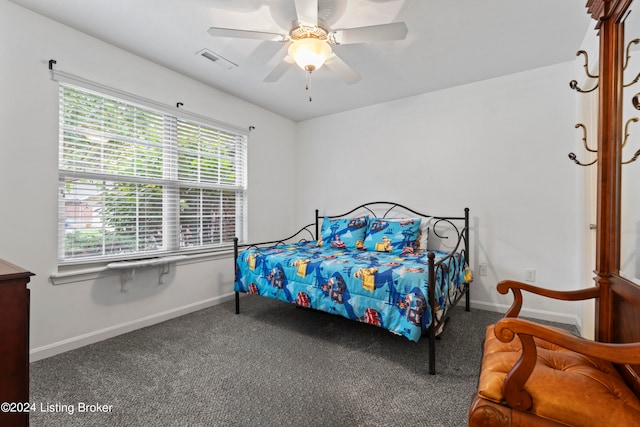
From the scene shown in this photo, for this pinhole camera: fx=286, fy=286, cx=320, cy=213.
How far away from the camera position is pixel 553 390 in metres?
0.88

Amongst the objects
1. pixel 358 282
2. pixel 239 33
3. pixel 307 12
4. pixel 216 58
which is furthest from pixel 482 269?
pixel 216 58

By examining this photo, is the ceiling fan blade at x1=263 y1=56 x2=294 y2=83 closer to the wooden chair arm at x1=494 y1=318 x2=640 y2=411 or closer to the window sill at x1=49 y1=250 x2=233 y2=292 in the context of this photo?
the window sill at x1=49 y1=250 x2=233 y2=292

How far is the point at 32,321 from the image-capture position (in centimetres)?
194

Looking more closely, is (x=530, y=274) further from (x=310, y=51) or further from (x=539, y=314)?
(x=310, y=51)

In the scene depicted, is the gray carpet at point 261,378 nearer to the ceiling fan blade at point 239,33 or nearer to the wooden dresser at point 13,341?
the wooden dresser at point 13,341

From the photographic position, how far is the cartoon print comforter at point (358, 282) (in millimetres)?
1843

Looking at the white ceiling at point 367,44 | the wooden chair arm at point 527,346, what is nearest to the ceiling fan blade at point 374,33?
the white ceiling at point 367,44

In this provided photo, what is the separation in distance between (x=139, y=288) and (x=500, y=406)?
2.72 metres

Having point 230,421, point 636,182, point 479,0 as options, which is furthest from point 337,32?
point 230,421

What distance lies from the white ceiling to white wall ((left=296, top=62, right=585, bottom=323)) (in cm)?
26

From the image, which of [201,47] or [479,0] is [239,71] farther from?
[479,0]

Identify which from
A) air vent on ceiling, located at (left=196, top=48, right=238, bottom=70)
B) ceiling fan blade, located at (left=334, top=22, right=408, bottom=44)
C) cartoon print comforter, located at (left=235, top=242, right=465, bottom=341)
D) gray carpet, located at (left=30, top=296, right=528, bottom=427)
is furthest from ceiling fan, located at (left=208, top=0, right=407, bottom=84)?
gray carpet, located at (left=30, top=296, right=528, bottom=427)

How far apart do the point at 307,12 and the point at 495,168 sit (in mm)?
Answer: 2323

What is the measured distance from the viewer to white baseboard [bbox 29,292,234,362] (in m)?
1.99
